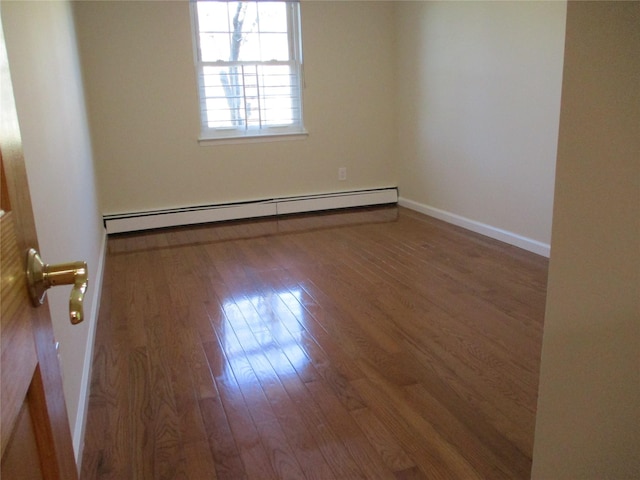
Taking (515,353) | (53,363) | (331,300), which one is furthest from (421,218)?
(53,363)

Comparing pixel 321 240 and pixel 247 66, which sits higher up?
pixel 247 66

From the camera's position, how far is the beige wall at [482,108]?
339cm

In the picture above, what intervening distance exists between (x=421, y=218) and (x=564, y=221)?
3.90m

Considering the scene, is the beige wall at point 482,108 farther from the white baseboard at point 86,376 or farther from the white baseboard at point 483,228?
the white baseboard at point 86,376

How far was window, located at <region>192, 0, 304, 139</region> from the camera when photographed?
178 inches

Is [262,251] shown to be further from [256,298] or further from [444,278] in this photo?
[444,278]

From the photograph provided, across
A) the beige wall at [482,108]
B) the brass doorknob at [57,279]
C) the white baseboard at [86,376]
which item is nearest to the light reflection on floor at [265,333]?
the white baseboard at [86,376]

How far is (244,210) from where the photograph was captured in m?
4.86

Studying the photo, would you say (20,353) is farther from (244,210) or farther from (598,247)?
(244,210)

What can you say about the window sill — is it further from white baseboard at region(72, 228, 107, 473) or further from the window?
white baseboard at region(72, 228, 107, 473)

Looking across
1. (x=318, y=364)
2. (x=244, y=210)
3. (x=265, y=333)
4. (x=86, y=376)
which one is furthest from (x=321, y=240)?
(x=86, y=376)

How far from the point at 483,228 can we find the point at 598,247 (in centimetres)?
340

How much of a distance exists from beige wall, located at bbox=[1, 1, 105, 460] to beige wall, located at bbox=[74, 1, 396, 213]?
5.17 ft

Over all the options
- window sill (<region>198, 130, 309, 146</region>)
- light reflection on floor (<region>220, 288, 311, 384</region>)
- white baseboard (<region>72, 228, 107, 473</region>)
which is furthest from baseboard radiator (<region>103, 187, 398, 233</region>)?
light reflection on floor (<region>220, 288, 311, 384</region>)
